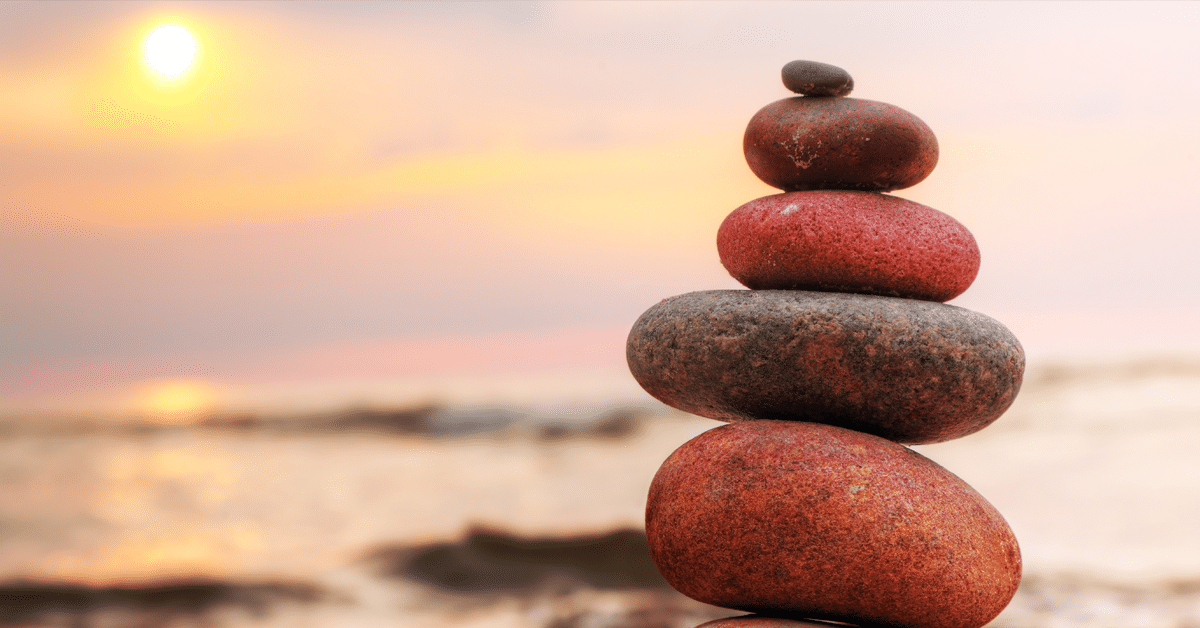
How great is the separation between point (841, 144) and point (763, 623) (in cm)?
266

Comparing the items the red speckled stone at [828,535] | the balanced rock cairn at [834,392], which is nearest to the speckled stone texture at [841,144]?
the balanced rock cairn at [834,392]

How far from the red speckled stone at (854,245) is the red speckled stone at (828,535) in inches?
34.5

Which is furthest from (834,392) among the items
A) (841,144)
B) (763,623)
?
(841,144)

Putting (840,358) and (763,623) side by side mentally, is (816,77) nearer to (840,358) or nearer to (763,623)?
(840,358)

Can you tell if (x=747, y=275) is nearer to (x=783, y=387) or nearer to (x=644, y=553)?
(x=783, y=387)

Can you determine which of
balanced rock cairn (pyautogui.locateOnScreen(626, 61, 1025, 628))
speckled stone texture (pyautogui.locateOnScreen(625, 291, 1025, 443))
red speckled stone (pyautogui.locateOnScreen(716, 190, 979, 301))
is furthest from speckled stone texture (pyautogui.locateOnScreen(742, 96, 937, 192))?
speckled stone texture (pyautogui.locateOnScreen(625, 291, 1025, 443))

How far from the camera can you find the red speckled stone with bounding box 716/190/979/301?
17.1 ft

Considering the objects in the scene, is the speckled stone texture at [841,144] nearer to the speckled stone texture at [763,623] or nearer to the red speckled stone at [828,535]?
the red speckled stone at [828,535]

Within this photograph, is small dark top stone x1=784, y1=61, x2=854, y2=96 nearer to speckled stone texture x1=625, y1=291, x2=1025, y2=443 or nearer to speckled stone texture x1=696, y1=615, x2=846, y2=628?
speckled stone texture x1=625, y1=291, x2=1025, y2=443

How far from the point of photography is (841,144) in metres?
5.40

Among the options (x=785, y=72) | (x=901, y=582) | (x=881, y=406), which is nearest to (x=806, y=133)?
(x=785, y=72)

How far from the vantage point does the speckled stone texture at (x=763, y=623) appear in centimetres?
491

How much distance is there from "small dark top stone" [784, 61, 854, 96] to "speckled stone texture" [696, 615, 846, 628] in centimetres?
299

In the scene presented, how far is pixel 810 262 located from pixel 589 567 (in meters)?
4.27
